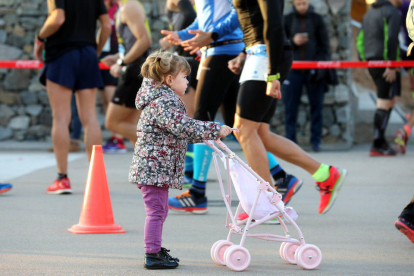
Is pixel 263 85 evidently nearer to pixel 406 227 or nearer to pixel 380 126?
pixel 406 227

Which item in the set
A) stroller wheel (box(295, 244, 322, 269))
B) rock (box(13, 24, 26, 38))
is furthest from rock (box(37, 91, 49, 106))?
stroller wheel (box(295, 244, 322, 269))

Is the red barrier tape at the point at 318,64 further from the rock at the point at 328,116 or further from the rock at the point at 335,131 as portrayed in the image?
the rock at the point at 335,131

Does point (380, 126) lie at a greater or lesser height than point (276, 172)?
lesser

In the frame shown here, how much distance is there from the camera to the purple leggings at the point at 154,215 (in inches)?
128

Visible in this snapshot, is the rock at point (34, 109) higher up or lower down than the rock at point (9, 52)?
lower down

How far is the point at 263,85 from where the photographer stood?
14.3 feet

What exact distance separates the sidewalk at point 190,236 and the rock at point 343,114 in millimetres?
4001

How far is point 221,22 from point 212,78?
0.47 metres

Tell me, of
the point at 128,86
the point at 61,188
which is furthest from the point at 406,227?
the point at 128,86

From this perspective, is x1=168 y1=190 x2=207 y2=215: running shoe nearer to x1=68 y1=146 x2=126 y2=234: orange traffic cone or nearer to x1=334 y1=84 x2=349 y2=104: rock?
x1=68 y1=146 x2=126 y2=234: orange traffic cone

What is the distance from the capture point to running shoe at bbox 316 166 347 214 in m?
4.62

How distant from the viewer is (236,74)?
16.1ft

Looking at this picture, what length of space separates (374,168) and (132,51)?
338cm

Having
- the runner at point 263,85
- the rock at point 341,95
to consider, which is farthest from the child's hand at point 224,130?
the rock at point 341,95
